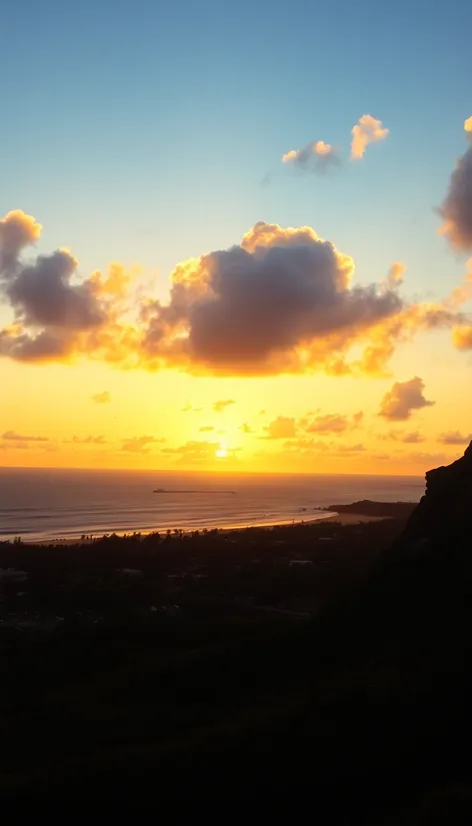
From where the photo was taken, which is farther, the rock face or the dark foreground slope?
the rock face

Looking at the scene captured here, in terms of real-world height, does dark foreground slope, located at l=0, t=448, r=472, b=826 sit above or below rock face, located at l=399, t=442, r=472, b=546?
below

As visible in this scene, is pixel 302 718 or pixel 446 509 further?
pixel 446 509

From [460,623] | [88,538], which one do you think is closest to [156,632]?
[460,623]

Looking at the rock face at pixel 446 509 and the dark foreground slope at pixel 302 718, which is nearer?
the dark foreground slope at pixel 302 718

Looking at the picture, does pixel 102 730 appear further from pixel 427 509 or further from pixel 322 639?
pixel 427 509
